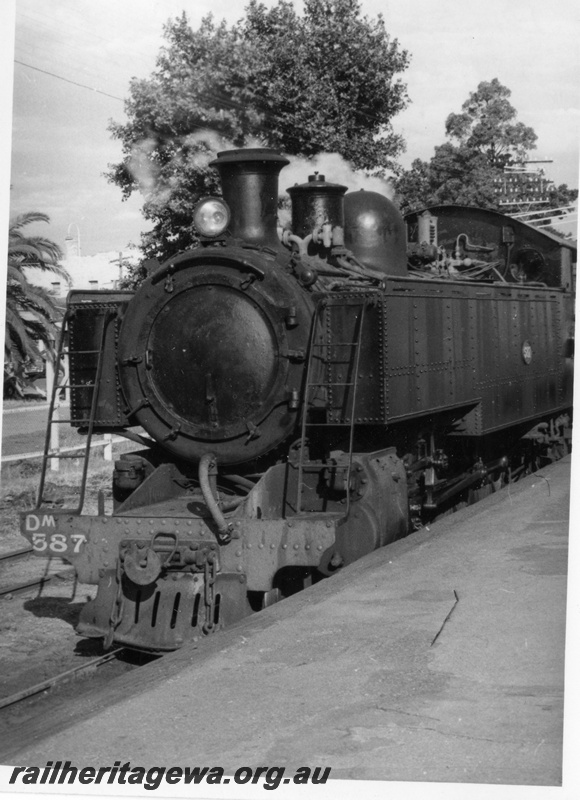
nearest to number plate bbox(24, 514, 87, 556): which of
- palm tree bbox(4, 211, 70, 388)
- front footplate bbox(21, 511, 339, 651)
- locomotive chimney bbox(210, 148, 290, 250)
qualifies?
front footplate bbox(21, 511, 339, 651)

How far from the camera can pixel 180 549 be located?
6387mm

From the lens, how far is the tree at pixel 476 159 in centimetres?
678

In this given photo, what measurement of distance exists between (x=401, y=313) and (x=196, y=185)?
210 inches

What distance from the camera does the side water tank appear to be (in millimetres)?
8219

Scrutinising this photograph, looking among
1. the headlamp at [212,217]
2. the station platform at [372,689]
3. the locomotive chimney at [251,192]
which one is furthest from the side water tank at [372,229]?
the station platform at [372,689]

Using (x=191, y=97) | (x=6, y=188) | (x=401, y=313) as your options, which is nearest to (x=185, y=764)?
(x=6, y=188)

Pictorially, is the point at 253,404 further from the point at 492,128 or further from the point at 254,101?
the point at 254,101

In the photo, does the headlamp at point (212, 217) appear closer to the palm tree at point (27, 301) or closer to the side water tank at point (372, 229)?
the side water tank at point (372, 229)

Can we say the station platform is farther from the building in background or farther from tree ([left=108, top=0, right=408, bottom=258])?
tree ([left=108, top=0, right=408, bottom=258])

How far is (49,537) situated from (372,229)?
3532 millimetres

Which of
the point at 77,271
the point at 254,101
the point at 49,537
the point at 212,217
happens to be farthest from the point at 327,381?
the point at 254,101

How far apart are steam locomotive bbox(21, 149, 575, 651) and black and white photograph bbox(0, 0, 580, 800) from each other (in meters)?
0.02

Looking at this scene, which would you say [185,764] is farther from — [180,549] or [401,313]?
[401,313]

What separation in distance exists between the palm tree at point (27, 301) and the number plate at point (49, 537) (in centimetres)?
275
